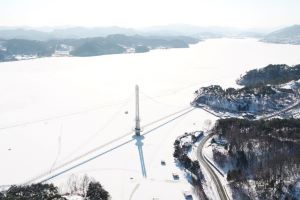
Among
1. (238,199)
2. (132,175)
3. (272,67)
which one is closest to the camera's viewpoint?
(238,199)

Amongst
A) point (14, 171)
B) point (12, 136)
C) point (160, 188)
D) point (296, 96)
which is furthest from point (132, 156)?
point (296, 96)

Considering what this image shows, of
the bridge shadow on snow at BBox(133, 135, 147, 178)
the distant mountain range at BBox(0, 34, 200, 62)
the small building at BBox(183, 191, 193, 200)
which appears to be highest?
the distant mountain range at BBox(0, 34, 200, 62)

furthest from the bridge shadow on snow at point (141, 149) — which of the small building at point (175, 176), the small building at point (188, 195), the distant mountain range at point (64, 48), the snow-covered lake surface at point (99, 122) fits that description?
the distant mountain range at point (64, 48)

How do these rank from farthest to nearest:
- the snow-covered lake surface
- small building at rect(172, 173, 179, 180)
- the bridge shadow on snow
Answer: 1. the bridge shadow on snow
2. the snow-covered lake surface
3. small building at rect(172, 173, 179, 180)

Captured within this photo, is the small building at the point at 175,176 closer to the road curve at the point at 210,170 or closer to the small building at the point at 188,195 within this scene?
the road curve at the point at 210,170

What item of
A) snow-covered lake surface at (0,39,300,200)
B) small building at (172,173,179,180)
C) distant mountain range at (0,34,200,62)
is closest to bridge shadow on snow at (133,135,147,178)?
snow-covered lake surface at (0,39,300,200)

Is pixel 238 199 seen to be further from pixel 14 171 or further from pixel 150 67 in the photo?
pixel 150 67

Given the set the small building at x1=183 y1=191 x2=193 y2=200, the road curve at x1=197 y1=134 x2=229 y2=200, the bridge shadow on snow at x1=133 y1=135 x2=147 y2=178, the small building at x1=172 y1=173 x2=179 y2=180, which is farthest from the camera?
the bridge shadow on snow at x1=133 y1=135 x2=147 y2=178

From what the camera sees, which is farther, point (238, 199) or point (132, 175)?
point (132, 175)

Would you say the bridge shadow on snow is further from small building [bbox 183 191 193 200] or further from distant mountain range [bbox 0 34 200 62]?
distant mountain range [bbox 0 34 200 62]
